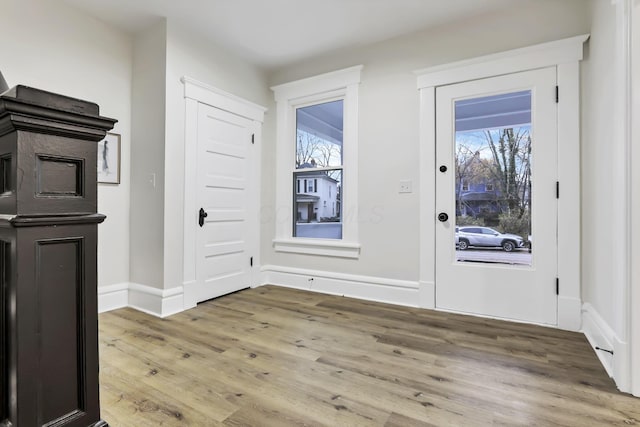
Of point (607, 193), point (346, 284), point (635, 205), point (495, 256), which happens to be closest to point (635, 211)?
point (635, 205)

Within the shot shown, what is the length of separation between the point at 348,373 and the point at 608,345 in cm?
150

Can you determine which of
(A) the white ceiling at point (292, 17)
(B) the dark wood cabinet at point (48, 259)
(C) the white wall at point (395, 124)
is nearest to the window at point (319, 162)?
(C) the white wall at point (395, 124)

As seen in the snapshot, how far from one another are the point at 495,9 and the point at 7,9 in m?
3.67

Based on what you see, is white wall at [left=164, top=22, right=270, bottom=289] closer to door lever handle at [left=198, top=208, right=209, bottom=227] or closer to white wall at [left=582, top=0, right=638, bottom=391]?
door lever handle at [left=198, top=208, right=209, bottom=227]

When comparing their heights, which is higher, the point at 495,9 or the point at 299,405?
the point at 495,9

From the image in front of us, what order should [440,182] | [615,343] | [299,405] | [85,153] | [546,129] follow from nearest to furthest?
1. [85,153]
2. [299,405]
3. [615,343]
4. [546,129]
5. [440,182]

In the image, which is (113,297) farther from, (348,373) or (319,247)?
(348,373)

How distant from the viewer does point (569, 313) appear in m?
2.40

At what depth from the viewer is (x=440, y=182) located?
2.87 metres

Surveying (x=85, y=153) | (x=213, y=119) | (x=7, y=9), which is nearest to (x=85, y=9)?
(x=7, y=9)

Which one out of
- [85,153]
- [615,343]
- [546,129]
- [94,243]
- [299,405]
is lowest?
[299,405]

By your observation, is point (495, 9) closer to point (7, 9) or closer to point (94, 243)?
point (94, 243)

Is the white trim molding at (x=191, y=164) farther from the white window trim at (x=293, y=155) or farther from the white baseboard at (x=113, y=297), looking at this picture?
the white window trim at (x=293, y=155)

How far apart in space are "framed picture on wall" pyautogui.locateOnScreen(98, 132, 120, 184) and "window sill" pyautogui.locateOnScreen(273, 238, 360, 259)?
1.73 metres
